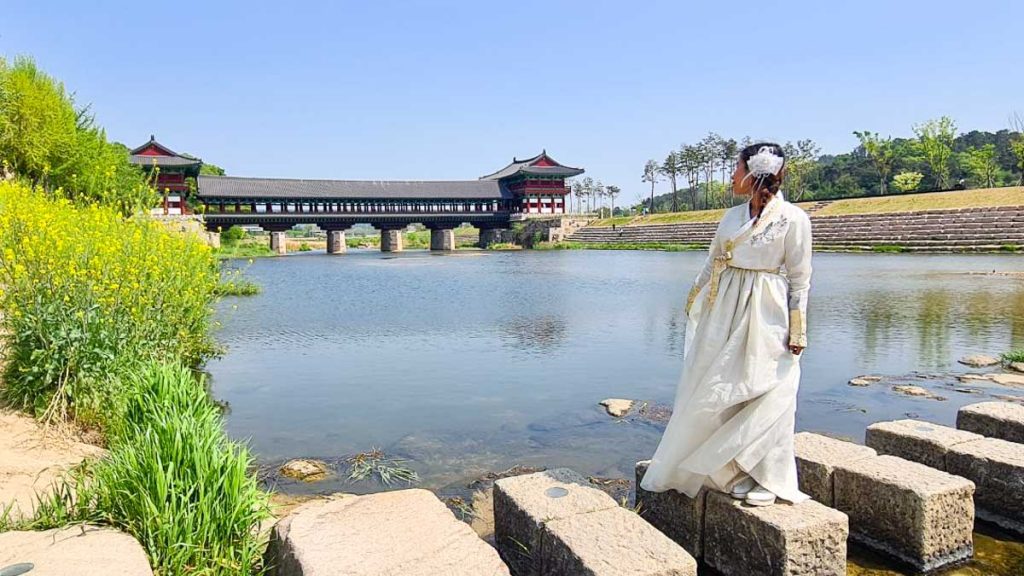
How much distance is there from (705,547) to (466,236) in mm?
80025

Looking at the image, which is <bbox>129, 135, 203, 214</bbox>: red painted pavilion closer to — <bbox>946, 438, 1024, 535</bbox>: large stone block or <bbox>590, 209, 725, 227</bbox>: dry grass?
<bbox>590, 209, 725, 227</bbox>: dry grass

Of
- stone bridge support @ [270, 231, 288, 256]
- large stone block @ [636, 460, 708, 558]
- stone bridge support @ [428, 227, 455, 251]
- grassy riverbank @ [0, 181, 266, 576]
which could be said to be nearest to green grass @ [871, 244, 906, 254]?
grassy riverbank @ [0, 181, 266, 576]

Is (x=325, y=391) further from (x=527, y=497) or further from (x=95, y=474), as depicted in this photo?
(x=527, y=497)

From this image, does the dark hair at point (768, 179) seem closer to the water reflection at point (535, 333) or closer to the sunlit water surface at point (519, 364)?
the sunlit water surface at point (519, 364)

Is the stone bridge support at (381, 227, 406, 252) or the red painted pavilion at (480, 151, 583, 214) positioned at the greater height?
the red painted pavilion at (480, 151, 583, 214)

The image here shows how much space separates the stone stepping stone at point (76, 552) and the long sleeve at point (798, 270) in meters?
2.97

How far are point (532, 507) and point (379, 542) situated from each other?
0.78 metres

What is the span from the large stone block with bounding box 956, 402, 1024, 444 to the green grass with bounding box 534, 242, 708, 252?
40.3 metres

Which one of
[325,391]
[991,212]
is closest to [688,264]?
[991,212]

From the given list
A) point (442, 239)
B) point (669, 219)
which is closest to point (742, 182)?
point (669, 219)

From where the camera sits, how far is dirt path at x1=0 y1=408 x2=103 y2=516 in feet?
12.5

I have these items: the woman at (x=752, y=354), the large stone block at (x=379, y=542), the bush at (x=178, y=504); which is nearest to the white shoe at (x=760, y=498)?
the woman at (x=752, y=354)

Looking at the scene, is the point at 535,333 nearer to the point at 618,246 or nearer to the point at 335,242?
the point at 618,246

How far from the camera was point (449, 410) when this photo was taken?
689 cm
